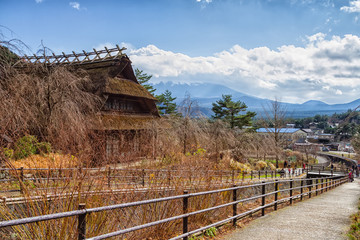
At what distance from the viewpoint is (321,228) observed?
6.88 metres

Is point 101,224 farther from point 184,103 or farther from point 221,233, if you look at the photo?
point 184,103

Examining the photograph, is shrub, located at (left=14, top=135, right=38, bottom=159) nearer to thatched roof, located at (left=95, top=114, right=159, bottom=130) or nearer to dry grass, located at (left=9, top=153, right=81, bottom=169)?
dry grass, located at (left=9, top=153, right=81, bottom=169)

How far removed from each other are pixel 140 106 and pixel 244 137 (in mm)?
16604

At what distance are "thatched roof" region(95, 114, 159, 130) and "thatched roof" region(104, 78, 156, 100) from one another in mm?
2218

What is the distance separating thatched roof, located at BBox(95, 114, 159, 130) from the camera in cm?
2370

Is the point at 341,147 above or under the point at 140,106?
under

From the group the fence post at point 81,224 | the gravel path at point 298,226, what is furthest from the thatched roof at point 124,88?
the fence post at point 81,224

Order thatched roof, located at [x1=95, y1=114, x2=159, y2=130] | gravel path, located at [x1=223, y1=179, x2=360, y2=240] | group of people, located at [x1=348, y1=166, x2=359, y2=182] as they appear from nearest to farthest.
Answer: gravel path, located at [x1=223, y1=179, x2=360, y2=240] → thatched roof, located at [x1=95, y1=114, x2=159, y2=130] → group of people, located at [x1=348, y1=166, x2=359, y2=182]

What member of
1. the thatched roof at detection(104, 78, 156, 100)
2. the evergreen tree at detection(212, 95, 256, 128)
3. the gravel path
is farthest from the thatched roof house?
the evergreen tree at detection(212, 95, 256, 128)

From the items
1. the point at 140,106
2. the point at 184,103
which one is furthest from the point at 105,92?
the point at 184,103

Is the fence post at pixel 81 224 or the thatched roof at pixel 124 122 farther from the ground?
the thatched roof at pixel 124 122

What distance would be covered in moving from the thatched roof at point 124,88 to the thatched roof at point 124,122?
2218 millimetres

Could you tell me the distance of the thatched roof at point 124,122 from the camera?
23702mm

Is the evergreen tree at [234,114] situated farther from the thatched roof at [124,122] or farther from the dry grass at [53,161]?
the dry grass at [53,161]
